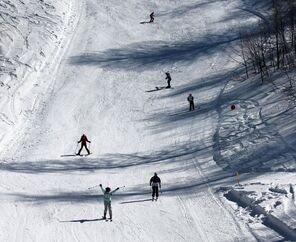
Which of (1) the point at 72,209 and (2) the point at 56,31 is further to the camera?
(2) the point at 56,31

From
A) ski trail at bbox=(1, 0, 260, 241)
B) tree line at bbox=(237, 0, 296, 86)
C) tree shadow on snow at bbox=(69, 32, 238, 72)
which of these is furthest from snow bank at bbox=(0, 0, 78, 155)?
tree line at bbox=(237, 0, 296, 86)

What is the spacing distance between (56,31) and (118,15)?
7.18 metres

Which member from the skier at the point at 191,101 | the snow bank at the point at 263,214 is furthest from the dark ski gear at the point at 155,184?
the skier at the point at 191,101

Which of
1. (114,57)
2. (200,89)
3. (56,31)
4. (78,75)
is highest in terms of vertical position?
(56,31)

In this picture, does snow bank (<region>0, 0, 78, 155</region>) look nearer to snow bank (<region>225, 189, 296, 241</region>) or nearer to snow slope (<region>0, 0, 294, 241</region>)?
snow slope (<region>0, 0, 294, 241</region>)

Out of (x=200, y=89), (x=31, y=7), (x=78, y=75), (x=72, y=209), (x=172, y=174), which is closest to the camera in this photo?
(x=72, y=209)

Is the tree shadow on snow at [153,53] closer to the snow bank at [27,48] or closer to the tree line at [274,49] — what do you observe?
the snow bank at [27,48]

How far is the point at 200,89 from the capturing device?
3781cm

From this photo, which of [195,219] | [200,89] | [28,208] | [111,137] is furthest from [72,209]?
[200,89]

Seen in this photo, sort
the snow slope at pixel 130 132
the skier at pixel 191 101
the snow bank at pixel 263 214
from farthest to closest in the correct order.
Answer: the skier at pixel 191 101
the snow slope at pixel 130 132
the snow bank at pixel 263 214

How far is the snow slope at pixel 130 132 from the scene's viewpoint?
21266 millimetres

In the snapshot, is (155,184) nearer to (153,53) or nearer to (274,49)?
(274,49)

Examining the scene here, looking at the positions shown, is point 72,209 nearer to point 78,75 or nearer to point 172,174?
point 172,174

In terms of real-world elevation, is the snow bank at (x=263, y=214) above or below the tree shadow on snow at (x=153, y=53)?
below
